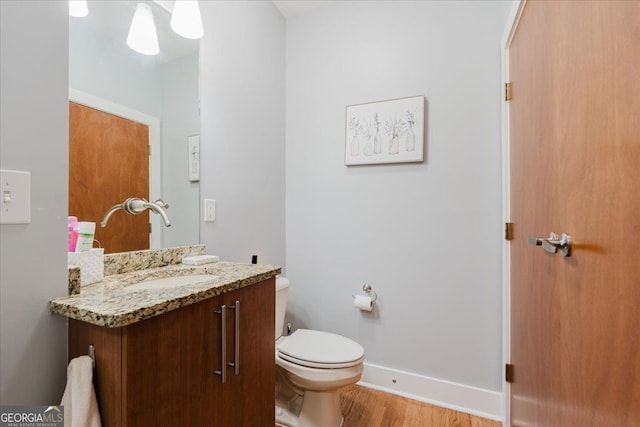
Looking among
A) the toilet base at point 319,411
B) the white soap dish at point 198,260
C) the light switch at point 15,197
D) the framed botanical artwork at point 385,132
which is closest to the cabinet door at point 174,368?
the light switch at point 15,197

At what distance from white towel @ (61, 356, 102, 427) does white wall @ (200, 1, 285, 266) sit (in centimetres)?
84

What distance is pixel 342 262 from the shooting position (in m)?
1.96

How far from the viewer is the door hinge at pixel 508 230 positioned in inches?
55.1

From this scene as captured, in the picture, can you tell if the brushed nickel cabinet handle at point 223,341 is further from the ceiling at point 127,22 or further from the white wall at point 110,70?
the ceiling at point 127,22

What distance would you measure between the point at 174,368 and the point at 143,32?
1.32 m

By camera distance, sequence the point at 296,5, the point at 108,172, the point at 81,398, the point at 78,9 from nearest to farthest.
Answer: the point at 81,398 < the point at 78,9 < the point at 108,172 < the point at 296,5

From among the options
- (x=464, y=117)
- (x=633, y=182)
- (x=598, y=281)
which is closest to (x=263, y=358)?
(x=598, y=281)

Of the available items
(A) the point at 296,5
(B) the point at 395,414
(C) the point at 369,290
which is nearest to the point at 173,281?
(C) the point at 369,290

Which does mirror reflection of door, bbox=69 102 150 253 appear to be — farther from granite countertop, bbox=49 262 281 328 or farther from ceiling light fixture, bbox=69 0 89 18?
ceiling light fixture, bbox=69 0 89 18

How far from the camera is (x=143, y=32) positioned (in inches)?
47.2

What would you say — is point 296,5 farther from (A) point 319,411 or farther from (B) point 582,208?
(A) point 319,411

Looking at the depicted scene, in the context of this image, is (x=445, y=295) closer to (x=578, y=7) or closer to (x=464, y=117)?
(x=464, y=117)

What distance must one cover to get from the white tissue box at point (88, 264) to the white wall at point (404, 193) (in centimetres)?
131

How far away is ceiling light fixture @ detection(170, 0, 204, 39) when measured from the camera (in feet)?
4.12
